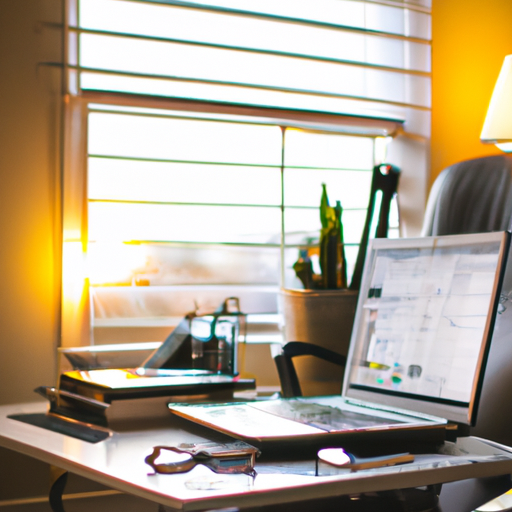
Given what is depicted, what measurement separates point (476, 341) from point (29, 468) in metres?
1.21

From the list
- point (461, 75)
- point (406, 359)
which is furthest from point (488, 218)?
point (461, 75)

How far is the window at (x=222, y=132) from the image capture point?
1733 millimetres

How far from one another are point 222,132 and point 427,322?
3.37 ft

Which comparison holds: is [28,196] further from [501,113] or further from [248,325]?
[501,113]

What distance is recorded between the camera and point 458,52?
2131 mm

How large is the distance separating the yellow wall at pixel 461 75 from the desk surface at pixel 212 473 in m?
1.41

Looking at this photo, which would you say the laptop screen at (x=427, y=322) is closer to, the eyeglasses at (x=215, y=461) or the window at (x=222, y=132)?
the eyeglasses at (x=215, y=461)

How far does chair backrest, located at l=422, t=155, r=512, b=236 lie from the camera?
146cm

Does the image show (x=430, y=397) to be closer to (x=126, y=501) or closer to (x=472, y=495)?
(x=472, y=495)

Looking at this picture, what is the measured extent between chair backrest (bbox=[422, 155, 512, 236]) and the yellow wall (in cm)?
50

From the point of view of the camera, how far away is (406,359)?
1.10 m

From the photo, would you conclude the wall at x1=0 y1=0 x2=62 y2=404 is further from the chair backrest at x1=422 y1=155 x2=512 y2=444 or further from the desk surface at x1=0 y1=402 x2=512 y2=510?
the chair backrest at x1=422 y1=155 x2=512 y2=444

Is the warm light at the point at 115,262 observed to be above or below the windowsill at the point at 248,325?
above

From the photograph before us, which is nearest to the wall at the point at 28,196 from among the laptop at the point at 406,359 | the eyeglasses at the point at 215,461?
the laptop at the point at 406,359
